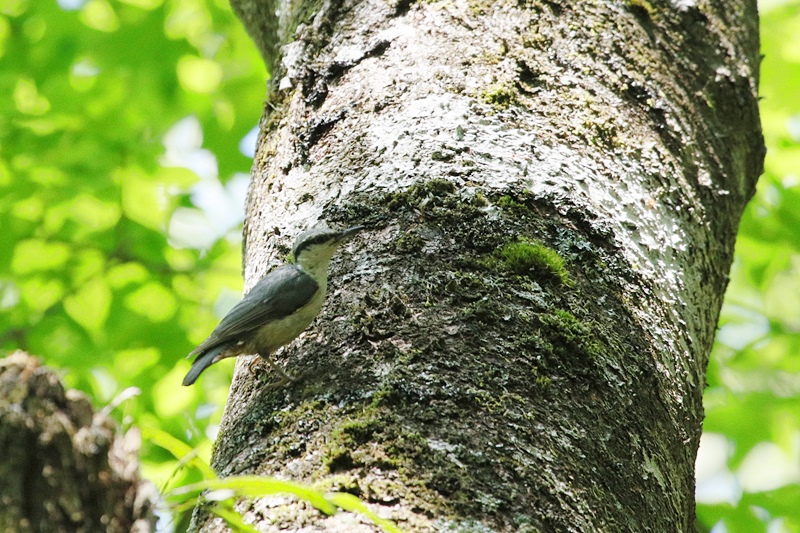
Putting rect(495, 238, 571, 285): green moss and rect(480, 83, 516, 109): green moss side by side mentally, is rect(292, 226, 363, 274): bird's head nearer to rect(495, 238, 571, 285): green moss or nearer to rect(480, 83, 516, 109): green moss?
rect(495, 238, 571, 285): green moss

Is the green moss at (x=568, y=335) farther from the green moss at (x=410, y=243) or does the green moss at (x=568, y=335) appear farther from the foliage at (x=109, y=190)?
the foliage at (x=109, y=190)

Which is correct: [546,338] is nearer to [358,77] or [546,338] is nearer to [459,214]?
[459,214]

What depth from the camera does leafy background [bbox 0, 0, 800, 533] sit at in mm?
5094

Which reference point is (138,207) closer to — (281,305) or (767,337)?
(281,305)

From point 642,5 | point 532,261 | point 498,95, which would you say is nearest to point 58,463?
point 532,261

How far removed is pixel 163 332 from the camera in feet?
17.2

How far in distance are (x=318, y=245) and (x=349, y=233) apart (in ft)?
0.42

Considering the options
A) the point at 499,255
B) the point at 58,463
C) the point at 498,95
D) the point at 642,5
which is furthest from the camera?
the point at 642,5

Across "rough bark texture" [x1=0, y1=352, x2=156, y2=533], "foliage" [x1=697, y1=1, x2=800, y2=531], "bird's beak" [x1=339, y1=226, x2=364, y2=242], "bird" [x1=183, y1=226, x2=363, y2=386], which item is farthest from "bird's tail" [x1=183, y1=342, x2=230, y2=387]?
"foliage" [x1=697, y1=1, x2=800, y2=531]

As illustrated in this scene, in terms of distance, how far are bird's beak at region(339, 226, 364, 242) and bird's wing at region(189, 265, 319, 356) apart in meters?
0.21

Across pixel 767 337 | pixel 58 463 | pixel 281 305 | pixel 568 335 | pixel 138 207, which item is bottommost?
pixel 767 337

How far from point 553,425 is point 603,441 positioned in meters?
0.15

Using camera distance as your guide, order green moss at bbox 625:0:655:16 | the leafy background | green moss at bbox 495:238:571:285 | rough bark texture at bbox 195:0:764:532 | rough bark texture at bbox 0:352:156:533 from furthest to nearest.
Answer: the leafy background
green moss at bbox 625:0:655:16
green moss at bbox 495:238:571:285
rough bark texture at bbox 195:0:764:532
rough bark texture at bbox 0:352:156:533

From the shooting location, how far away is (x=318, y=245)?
2.22 meters
